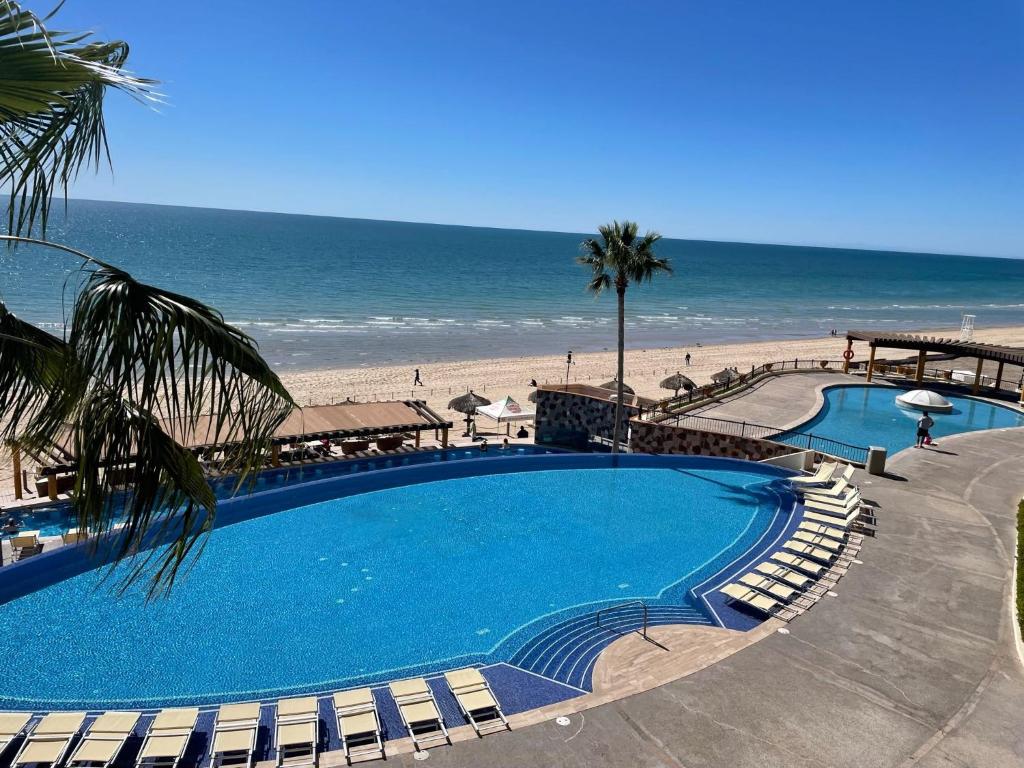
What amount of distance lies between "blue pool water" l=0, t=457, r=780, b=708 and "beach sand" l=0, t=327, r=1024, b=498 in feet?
34.3

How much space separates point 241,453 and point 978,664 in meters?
12.0

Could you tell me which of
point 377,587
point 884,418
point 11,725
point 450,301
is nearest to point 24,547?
point 11,725

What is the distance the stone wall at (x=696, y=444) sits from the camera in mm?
23453

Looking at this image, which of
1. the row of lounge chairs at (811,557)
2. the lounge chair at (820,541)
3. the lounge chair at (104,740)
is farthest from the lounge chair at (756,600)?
the lounge chair at (104,740)

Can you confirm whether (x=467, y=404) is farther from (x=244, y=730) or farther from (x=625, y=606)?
(x=244, y=730)

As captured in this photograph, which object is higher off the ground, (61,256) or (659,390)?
(61,256)

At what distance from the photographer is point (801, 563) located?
47.8ft

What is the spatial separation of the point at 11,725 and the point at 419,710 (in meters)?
5.35

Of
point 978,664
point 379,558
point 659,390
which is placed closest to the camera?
point 978,664

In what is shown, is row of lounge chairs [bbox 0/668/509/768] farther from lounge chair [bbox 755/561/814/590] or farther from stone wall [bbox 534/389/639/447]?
stone wall [bbox 534/389/639/447]

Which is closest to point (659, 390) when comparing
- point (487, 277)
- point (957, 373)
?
point (957, 373)

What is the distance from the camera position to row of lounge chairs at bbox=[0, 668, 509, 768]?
870 cm

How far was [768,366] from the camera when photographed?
1411 inches

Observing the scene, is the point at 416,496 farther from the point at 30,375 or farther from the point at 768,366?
the point at 768,366
